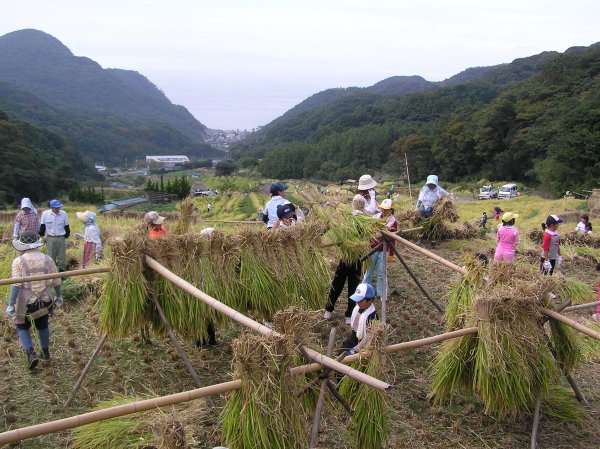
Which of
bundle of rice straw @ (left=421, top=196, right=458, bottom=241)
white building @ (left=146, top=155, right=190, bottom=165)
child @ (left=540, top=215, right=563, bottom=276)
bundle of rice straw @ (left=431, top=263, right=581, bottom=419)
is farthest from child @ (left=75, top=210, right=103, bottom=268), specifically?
white building @ (left=146, top=155, right=190, bottom=165)

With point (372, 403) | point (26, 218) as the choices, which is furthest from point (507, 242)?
point (26, 218)

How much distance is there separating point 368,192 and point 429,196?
316 cm

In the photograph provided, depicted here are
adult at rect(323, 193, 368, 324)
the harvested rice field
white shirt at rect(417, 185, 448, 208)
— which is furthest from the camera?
white shirt at rect(417, 185, 448, 208)

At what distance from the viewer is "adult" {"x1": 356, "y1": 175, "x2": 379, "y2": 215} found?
274 inches

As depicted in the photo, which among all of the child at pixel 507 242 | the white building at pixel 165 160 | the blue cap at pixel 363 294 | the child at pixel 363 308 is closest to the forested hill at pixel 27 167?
the child at pixel 507 242

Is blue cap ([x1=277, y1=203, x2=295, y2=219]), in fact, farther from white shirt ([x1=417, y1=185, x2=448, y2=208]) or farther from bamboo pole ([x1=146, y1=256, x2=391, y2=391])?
white shirt ([x1=417, y1=185, x2=448, y2=208])

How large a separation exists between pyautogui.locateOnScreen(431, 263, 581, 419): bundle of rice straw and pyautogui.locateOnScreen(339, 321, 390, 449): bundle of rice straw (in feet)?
3.42

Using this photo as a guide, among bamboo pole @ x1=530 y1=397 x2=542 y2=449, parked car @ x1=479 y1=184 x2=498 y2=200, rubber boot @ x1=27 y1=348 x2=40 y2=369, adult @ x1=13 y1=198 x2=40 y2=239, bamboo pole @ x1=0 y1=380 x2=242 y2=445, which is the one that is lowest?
parked car @ x1=479 y1=184 x2=498 y2=200

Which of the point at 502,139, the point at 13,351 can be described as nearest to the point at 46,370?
the point at 13,351

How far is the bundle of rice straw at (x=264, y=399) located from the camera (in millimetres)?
2943

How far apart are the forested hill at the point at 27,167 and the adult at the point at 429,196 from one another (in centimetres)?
4419

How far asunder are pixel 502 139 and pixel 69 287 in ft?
212

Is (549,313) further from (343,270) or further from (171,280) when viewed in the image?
(171,280)

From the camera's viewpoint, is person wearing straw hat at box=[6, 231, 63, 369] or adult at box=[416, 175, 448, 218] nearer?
person wearing straw hat at box=[6, 231, 63, 369]
